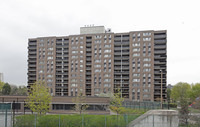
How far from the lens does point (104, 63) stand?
316 ft

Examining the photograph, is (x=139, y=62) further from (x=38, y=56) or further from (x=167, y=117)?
(x=167, y=117)

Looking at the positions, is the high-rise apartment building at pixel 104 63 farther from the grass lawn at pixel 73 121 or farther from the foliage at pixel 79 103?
the grass lawn at pixel 73 121

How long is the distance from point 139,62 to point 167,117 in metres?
71.9

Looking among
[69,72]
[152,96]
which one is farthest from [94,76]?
[152,96]

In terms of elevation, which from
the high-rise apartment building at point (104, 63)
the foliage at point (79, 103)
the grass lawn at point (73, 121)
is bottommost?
the foliage at point (79, 103)

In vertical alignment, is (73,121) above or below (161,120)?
below

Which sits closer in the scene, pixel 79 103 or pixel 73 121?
pixel 73 121

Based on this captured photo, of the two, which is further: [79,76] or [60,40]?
[60,40]

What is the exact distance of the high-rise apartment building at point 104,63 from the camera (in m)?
91.1

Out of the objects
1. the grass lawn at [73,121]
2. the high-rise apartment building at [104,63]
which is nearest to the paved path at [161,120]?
the grass lawn at [73,121]

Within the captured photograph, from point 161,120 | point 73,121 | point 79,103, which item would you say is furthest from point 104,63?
point 161,120

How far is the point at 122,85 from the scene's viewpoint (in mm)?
94188

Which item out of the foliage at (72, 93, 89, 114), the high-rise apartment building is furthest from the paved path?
the high-rise apartment building

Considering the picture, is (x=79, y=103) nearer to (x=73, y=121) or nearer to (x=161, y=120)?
(x=73, y=121)
